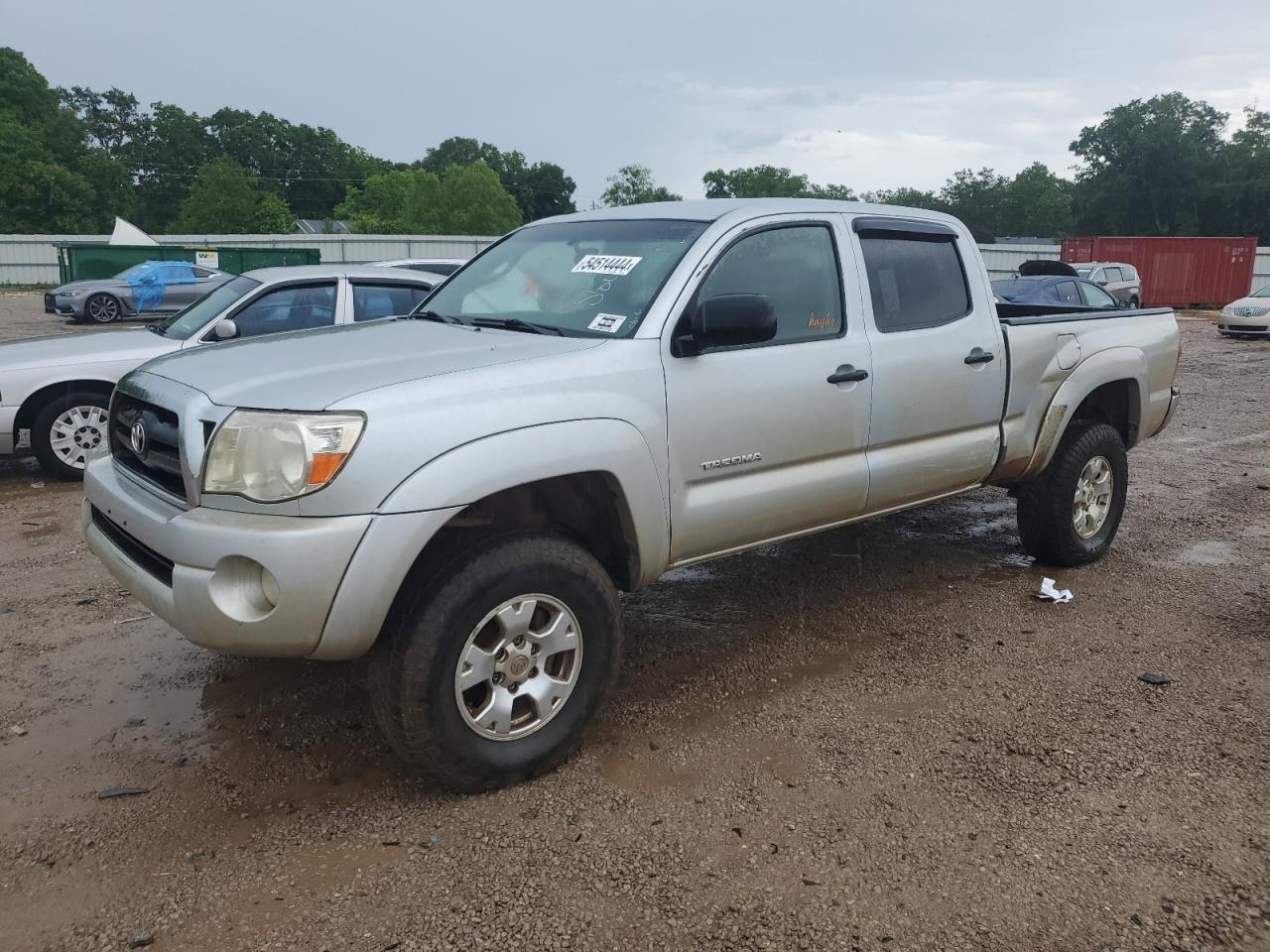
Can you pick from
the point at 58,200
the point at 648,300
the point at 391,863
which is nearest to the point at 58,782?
the point at 391,863

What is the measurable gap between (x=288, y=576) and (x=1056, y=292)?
17.4 meters

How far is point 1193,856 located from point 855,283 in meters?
2.42

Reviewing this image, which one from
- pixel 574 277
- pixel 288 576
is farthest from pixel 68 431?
pixel 288 576

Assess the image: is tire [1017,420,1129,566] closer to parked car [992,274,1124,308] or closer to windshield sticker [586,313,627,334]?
windshield sticker [586,313,627,334]

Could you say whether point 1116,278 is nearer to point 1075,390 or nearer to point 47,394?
point 1075,390

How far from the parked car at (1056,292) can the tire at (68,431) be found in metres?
14.6

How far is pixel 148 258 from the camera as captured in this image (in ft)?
76.3

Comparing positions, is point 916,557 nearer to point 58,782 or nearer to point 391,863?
point 391,863

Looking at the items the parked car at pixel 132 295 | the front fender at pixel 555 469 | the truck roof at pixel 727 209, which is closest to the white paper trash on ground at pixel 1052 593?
the truck roof at pixel 727 209

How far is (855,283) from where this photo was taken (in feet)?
13.7

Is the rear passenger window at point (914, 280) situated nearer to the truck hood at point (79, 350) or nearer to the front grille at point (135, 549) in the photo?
the front grille at point (135, 549)

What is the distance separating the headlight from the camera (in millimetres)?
2773

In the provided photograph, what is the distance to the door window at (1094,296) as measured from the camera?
704 inches

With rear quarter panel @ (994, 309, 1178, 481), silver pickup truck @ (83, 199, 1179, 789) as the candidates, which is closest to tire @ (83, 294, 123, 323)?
silver pickup truck @ (83, 199, 1179, 789)
